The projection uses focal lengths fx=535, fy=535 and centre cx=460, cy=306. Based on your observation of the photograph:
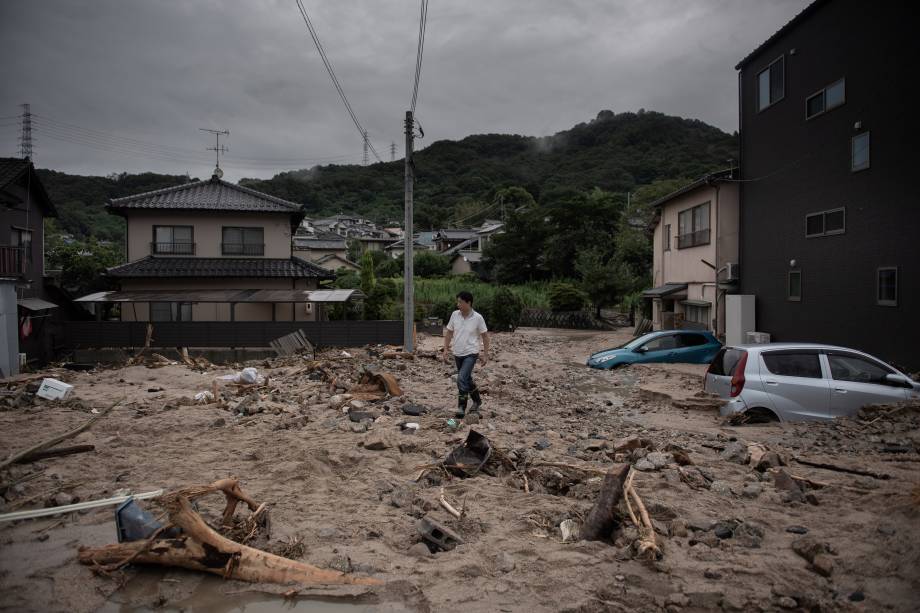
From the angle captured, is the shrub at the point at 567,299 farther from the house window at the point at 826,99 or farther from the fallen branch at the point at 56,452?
the fallen branch at the point at 56,452

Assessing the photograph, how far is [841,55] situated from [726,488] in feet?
46.2

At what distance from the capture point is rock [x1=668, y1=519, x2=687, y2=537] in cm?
384

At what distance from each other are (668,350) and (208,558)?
44.7ft

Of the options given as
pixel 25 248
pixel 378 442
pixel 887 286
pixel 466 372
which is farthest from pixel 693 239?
pixel 25 248

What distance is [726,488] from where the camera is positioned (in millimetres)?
4781

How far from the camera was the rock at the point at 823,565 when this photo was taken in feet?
10.7

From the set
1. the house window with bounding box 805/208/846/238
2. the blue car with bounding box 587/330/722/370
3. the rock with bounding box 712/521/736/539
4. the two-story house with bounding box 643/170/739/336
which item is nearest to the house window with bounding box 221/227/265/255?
the blue car with bounding box 587/330/722/370

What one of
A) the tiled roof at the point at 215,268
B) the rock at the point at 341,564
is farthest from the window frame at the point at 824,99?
the tiled roof at the point at 215,268

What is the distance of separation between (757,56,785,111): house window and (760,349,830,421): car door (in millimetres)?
11829

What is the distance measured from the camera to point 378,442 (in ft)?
20.8

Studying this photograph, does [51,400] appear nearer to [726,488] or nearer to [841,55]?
[726,488]

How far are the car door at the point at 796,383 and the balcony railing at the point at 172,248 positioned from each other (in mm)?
24855

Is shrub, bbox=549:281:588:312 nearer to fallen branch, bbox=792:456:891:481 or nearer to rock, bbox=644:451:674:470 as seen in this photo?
fallen branch, bbox=792:456:891:481

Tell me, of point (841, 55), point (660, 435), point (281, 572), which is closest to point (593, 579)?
point (281, 572)
